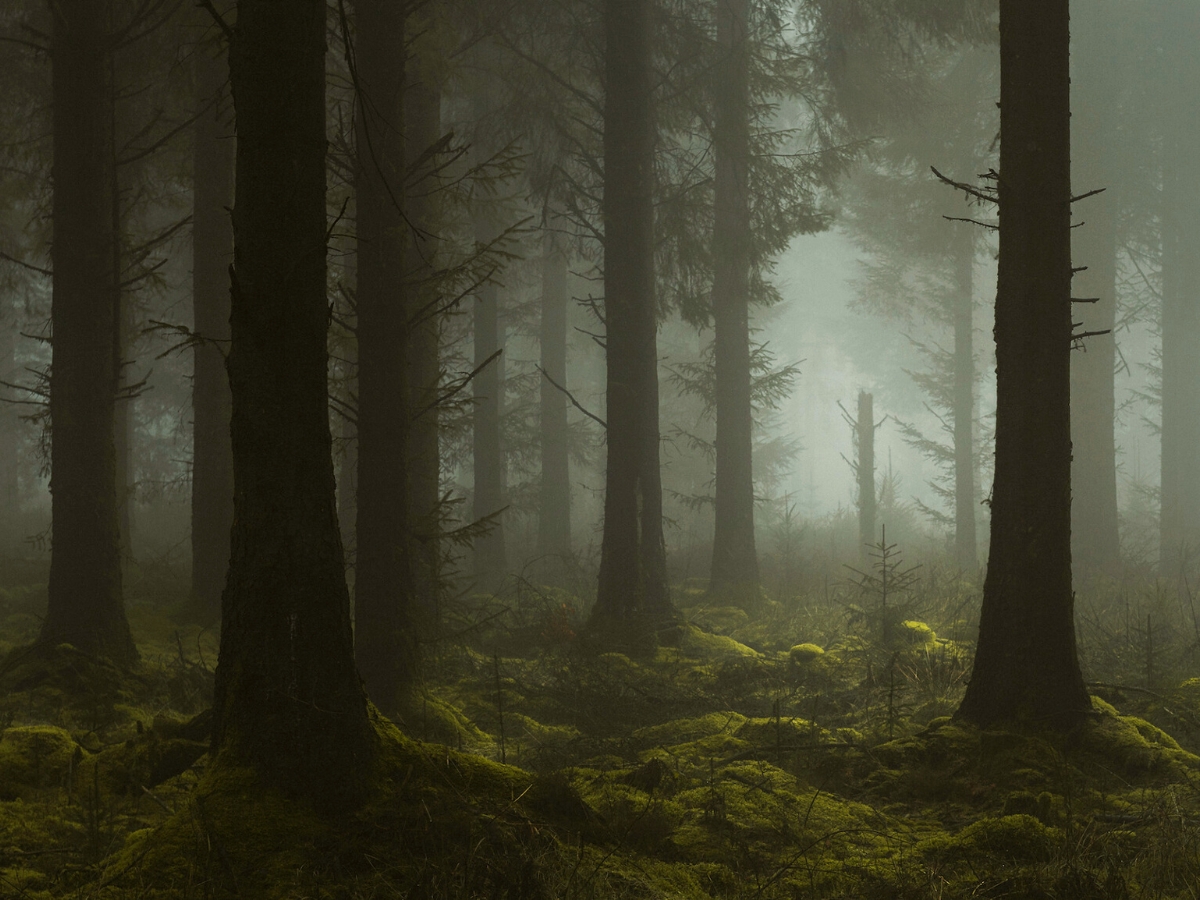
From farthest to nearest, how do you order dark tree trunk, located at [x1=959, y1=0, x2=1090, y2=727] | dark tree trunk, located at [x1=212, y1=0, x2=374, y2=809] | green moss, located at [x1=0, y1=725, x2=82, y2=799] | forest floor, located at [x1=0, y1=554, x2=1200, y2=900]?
dark tree trunk, located at [x1=959, y1=0, x2=1090, y2=727] → green moss, located at [x1=0, y1=725, x2=82, y2=799] → dark tree trunk, located at [x1=212, y1=0, x2=374, y2=809] → forest floor, located at [x1=0, y1=554, x2=1200, y2=900]

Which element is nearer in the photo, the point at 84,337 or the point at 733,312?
the point at 84,337

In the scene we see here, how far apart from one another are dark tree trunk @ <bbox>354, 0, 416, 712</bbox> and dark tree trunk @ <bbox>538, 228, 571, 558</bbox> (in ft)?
30.4

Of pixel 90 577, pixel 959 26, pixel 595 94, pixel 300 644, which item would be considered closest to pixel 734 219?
pixel 595 94

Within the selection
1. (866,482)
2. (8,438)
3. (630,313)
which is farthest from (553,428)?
(8,438)

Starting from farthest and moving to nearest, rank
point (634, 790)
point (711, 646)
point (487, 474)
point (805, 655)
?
point (487, 474) < point (711, 646) < point (805, 655) < point (634, 790)

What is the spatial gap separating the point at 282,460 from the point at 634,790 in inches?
94.1

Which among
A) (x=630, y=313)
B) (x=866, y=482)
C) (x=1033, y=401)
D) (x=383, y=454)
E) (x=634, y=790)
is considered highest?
(x=630, y=313)

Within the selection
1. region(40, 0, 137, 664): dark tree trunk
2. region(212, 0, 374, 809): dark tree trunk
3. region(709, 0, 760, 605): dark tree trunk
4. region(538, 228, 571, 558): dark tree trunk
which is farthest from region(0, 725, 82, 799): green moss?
region(538, 228, 571, 558): dark tree trunk

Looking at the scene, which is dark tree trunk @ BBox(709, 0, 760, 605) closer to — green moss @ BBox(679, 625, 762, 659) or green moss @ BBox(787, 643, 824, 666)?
green moss @ BBox(679, 625, 762, 659)

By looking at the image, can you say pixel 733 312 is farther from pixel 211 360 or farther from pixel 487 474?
pixel 211 360

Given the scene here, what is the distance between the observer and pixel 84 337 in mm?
6773

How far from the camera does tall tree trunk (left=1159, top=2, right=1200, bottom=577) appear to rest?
1756 centimetres

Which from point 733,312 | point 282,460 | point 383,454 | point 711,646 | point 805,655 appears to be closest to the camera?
point 282,460

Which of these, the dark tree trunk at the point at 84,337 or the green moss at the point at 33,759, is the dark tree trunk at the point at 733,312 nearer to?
the dark tree trunk at the point at 84,337
